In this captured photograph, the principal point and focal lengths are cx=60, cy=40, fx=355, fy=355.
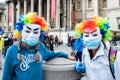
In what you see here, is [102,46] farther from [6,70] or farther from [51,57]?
[6,70]

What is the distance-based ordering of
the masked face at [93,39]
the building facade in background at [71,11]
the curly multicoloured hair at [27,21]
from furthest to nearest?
the building facade in background at [71,11]
the curly multicoloured hair at [27,21]
the masked face at [93,39]

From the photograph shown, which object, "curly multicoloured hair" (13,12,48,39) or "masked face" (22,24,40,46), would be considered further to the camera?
"curly multicoloured hair" (13,12,48,39)

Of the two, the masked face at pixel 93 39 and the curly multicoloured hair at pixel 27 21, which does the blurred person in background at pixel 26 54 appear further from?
the masked face at pixel 93 39

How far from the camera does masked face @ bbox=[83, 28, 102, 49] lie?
4.76 m

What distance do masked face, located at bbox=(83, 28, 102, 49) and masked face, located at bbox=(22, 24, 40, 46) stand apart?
25.9 inches

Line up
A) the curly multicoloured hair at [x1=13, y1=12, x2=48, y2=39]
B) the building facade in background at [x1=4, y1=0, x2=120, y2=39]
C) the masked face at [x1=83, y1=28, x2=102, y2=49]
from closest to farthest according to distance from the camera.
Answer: the masked face at [x1=83, y1=28, x2=102, y2=49] → the curly multicoloured hair at [x1=13, y1=12, x2=48, y2=39] → the building facade in background at [x1=4, y1=0, x2=120, y2=39]

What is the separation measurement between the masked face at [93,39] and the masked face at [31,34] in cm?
66

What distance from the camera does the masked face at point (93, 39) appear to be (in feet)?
15.6

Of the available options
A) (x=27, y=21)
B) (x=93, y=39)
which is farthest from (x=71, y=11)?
(x=93, y=39)

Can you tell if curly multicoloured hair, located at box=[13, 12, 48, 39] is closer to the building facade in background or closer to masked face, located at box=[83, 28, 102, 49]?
masked face, located at box=[83, 28, 102, 49]

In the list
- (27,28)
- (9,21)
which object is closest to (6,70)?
(27,28)

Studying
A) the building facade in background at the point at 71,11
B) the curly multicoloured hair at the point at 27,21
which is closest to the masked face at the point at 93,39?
the curly multicoloured hair at the point at 27,21

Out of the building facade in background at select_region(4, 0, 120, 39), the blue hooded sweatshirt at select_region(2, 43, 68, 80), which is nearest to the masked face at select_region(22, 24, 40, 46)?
the blue hooded sweatshirt at select_region(2, 43, 68, 80)

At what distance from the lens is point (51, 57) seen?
201 inches
